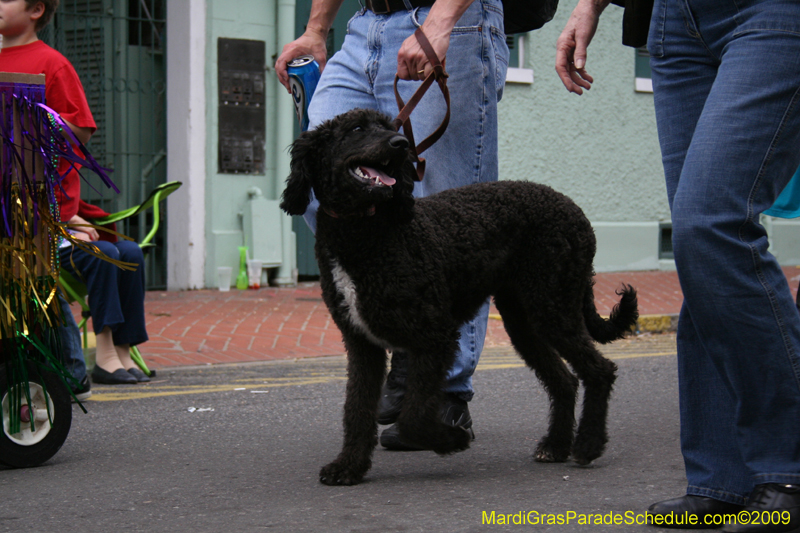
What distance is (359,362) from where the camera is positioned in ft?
10.4

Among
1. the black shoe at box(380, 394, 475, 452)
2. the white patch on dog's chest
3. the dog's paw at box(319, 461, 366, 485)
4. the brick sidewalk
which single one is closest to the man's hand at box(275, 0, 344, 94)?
the white patch on dog's chest

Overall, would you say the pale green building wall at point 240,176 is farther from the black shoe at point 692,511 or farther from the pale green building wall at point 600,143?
the black shoe at point 692,511

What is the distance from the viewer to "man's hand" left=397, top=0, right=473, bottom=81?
3283 millimetres

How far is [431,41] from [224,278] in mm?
7529

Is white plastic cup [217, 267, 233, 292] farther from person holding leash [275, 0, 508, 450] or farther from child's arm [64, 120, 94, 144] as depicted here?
person holding leash [275, 0, 508, 450]

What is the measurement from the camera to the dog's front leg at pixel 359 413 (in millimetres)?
3039

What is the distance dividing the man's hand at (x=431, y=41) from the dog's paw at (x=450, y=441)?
1287 millimetres

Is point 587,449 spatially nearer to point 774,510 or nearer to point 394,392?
point 394,392

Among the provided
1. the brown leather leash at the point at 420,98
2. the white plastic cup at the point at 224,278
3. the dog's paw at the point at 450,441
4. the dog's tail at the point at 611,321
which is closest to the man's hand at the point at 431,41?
the brown leather leash at the point at 420,98

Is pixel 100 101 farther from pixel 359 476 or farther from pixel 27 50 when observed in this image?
pixel 359 476

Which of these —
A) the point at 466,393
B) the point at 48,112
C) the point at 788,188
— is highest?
the point at 48,112

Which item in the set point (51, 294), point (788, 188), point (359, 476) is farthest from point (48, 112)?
point (788, 188)

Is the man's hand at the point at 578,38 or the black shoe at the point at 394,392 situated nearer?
the man's hand at the point at 578,38

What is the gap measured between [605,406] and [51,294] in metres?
2.13
